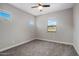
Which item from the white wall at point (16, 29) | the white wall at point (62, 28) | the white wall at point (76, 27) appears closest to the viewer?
the white wall at point (76, 27)

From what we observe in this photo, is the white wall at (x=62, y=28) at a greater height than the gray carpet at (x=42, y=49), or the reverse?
the white wall at (x=62, y=28)

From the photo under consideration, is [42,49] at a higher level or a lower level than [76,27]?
lower

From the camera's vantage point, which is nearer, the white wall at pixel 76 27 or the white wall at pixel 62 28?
the white wall at pixel 76 27

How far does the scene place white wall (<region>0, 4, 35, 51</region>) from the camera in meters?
2.32

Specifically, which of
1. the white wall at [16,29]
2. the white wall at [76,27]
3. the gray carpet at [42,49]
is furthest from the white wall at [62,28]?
the white wall at [16,29]

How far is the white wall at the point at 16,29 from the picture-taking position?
2319 millimetres

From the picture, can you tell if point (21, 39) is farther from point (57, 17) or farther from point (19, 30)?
point (57, 17)

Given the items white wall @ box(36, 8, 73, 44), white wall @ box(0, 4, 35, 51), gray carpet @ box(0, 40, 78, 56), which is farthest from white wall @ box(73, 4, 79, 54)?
white wall @ box(0, 4, 35, 51)

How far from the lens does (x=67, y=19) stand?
2.20m

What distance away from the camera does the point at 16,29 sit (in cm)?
271

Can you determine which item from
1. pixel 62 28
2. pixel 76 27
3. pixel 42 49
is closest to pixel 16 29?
pixel 42 49

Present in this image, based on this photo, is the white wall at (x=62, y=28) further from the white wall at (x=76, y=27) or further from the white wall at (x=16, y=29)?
the white wall at (x=16, y=29)

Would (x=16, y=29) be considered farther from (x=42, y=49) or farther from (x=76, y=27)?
(x=76, y=27)

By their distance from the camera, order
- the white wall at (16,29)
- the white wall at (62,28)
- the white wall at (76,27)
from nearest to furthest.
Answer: the white wall at (76,27) < the white wall at (62,28) < the white wall at (16,29)
